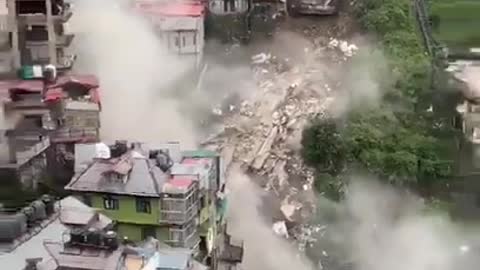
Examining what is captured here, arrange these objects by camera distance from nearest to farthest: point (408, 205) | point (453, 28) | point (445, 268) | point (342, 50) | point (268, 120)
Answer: point (445, 268) < point (408, 205) < point (268, 120) < point (342, 50) < point (453, 28)

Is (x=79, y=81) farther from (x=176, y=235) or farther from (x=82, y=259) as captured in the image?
(x=82, y=259)

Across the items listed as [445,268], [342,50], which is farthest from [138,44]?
[445,268]

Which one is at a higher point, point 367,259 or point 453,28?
point 453,28

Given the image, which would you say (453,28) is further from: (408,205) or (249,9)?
(408,205)

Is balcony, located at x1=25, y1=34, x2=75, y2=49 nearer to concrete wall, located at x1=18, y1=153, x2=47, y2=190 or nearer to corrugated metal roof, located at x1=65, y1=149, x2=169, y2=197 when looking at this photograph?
concrete wall, located at x1=18, y1=153, x2=47, y2=190

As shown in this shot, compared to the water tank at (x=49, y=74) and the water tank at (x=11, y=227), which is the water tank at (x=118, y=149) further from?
the water tank at (x=49, y=74)

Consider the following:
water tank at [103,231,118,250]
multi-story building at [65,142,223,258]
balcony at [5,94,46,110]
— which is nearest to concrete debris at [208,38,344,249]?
balcony at [5,94,46,110]
